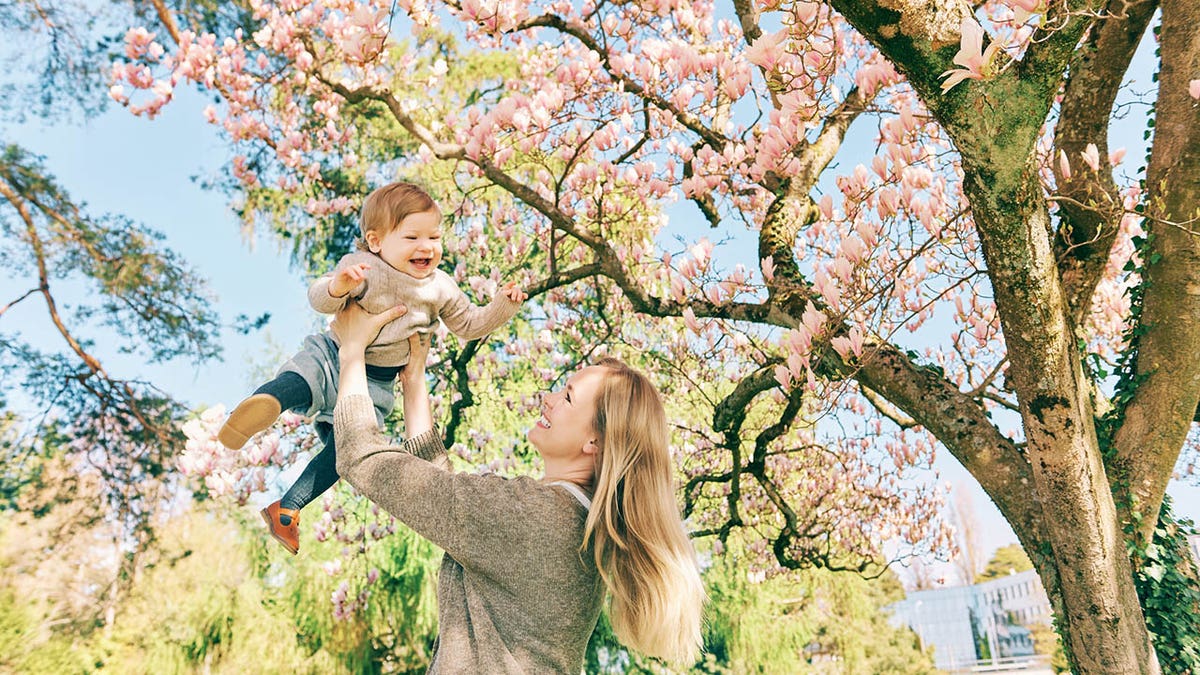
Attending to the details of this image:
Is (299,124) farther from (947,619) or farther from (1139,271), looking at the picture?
(947,619)

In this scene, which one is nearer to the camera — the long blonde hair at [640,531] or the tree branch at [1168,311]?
the long blonde hair at [640,531]

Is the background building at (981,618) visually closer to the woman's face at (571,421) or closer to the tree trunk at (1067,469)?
the tree trunk at (1067,469)

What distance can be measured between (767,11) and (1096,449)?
1.73 m

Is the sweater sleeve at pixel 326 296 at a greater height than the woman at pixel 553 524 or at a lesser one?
greater

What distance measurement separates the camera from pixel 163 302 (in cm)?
609

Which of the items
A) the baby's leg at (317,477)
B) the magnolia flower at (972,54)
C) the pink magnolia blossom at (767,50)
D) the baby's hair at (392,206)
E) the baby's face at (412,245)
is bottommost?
the baby's leg at (317,477)

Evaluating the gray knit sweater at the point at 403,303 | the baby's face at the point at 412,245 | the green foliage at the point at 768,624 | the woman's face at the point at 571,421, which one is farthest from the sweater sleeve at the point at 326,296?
the green foliage at the point at 768,624

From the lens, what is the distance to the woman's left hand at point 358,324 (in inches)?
59.3

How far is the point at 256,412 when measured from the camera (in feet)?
5.13

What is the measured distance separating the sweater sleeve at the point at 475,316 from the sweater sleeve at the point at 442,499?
57cm

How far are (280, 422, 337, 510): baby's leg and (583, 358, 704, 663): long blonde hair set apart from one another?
27.8 inches

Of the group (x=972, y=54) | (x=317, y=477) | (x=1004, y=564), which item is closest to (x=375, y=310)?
(x=317, y=477)

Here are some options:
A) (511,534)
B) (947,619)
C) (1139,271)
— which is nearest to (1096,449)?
(1139,271)

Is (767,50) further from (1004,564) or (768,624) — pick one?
(1004,564)
